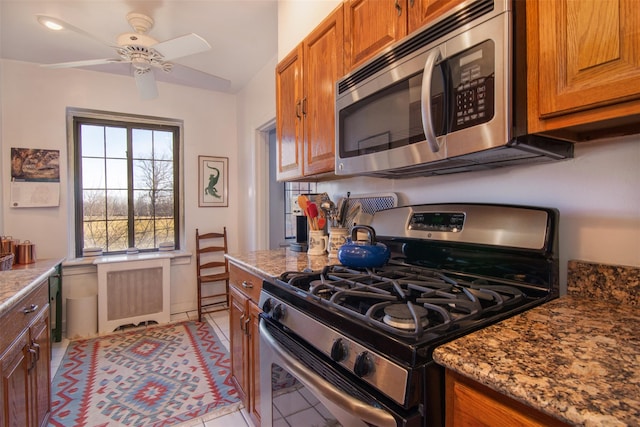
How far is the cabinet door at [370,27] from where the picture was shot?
1.16 metres

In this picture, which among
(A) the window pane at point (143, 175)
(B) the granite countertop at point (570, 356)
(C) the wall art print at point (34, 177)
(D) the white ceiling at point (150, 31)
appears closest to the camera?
(B) the granite countertop at point (570, 356)

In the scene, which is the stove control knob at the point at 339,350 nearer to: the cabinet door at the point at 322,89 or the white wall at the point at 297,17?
the cabinet door at the point at 322,89

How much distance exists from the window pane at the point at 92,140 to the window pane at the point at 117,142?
0.21 feet

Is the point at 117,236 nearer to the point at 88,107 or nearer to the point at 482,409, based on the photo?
the point at 88,107

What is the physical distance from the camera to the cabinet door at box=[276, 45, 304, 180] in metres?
1.83

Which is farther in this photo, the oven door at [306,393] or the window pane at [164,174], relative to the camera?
the window pane at [164,174]

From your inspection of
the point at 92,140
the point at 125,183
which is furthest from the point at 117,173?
the point at 92,140

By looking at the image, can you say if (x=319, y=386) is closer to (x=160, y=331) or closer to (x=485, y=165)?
(x=485, y=165)

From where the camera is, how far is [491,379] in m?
0.50

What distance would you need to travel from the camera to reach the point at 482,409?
558mm

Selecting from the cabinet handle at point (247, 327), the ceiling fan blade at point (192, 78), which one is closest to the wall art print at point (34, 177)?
the ceiling fan blade at point (192, 78)

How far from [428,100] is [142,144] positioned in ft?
11.7

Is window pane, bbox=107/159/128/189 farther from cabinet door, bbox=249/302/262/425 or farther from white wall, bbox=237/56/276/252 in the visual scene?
cabinet door, bbox=249/302/262/425

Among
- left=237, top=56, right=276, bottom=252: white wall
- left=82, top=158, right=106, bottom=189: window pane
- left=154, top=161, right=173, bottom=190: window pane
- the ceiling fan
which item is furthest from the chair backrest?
the ceiling fan
